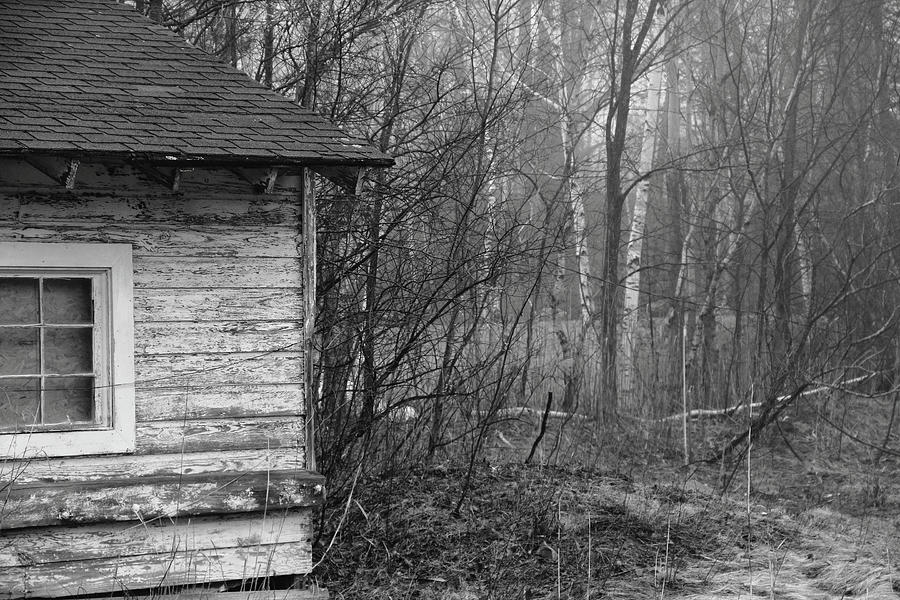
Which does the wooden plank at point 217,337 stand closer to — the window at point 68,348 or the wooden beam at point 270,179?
the window at point 68,348

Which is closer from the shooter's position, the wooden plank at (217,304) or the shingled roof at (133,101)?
the shingled roof at (133,101)

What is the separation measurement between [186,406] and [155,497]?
1.75 ft

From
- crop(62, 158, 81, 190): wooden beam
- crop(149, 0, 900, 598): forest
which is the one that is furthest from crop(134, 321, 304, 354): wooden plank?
crop(149, 0, 900, 598): forest

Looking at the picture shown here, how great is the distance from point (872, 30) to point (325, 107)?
8575 mm

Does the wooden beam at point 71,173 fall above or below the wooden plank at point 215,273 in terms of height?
above

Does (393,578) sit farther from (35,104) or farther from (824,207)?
(824,207)

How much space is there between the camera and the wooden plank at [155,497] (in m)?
4.83

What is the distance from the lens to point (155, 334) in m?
5.11

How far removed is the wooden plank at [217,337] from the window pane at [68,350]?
284 mm

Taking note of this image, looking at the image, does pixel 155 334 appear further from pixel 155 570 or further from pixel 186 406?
pixel 155 570

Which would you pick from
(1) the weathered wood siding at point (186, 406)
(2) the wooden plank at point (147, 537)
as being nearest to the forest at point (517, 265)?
(2) the wooden plank at point (147, 537)

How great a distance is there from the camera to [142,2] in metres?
8.53

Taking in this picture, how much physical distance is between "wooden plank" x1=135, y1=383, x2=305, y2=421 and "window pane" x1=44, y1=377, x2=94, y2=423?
278 millimetres

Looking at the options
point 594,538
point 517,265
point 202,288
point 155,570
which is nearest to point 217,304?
point 202,288
